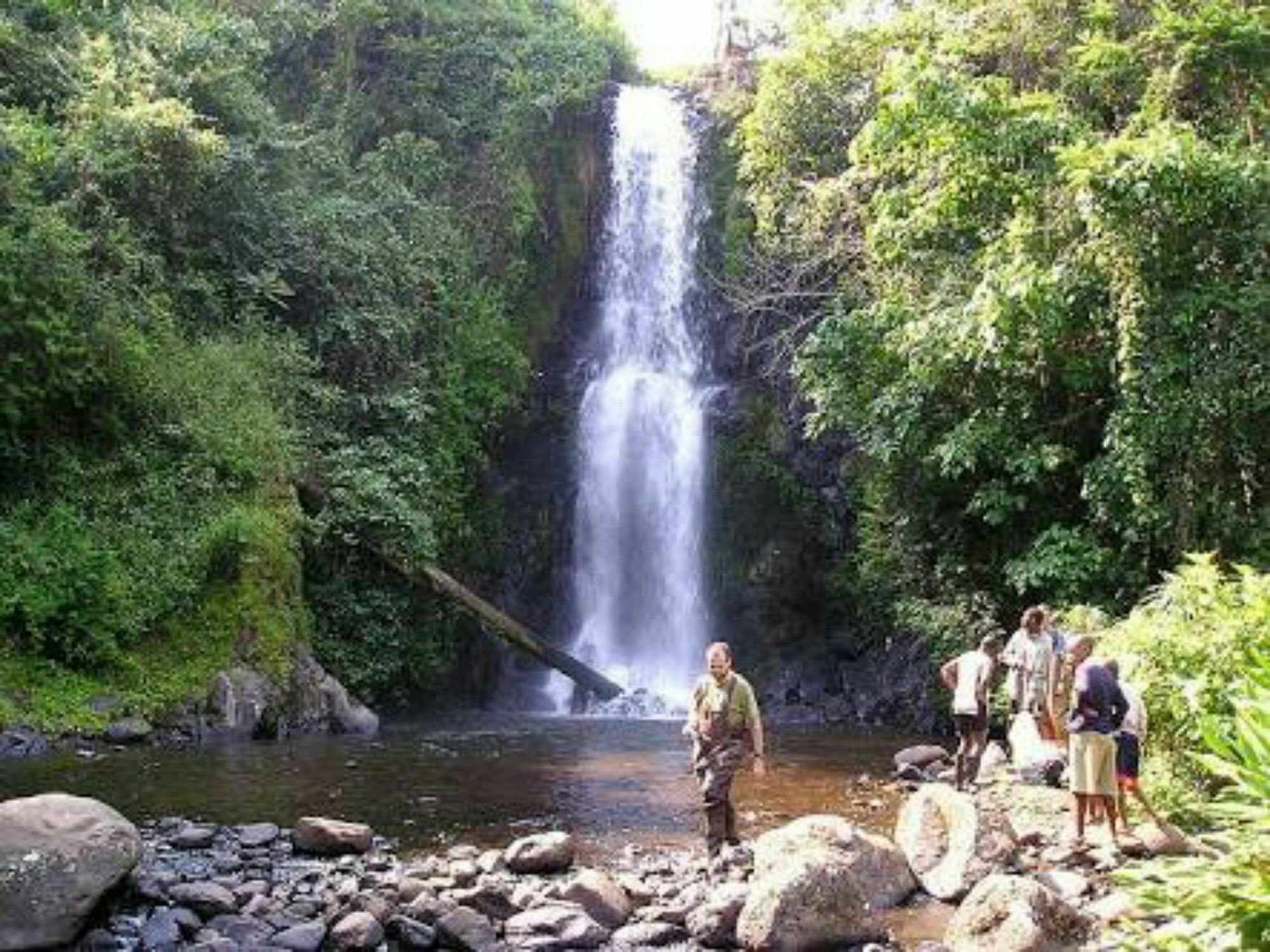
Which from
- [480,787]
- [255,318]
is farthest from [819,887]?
[255,318]

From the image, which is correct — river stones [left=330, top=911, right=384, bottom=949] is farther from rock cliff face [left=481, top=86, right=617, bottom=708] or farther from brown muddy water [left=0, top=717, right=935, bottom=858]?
rock cliff face [left=481, top=86, right=617, bottom=708]

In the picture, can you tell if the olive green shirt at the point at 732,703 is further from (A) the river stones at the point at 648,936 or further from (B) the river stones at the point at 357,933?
(B) the river stones at the point at 357,933

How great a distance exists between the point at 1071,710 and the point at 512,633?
12081 mm

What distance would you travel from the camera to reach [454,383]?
77.7 feet

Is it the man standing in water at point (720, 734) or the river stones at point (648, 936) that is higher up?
the man standing in water at point (720, 734)

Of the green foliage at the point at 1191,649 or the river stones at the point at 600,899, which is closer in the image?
the river stones at the point at 600,899

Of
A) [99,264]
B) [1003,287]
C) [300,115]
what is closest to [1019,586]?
[1003,287]

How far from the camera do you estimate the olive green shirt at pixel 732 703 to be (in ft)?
32.4

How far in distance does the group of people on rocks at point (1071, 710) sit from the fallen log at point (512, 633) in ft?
29.5

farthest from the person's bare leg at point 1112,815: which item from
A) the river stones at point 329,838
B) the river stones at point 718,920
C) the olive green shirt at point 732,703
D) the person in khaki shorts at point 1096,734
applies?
the river stones at point 329,838

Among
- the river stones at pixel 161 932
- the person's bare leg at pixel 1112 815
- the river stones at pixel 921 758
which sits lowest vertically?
the river stones at pixel 161 932

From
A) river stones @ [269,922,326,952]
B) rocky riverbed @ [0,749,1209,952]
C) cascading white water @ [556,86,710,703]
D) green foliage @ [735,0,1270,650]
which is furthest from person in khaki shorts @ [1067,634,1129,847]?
cascading white water @ [556,86,710,703]

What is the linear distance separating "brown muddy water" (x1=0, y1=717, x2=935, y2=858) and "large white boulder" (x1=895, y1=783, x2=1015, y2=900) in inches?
63.5

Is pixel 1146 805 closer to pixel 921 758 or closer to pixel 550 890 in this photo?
pixel 550 890
